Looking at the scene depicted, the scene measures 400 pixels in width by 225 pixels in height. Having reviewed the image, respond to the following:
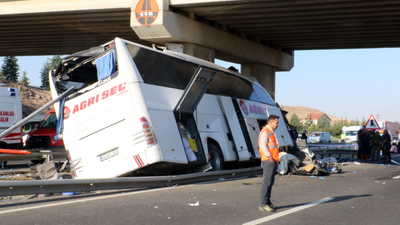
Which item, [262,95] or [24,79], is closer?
[262,95]

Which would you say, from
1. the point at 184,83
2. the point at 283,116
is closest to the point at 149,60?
the point at 184,83

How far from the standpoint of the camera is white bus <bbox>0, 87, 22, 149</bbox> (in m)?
18.5

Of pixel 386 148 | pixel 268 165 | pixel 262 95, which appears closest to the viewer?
pixel 268 165

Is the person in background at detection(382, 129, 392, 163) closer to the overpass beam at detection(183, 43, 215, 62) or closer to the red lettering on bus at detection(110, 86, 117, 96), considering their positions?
the overpass beam at detection(183, 43, 215, 62)

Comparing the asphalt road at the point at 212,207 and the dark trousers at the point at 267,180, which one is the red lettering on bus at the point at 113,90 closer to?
the asphalt road at the point at 212,207

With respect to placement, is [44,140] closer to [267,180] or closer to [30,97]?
[267,180]

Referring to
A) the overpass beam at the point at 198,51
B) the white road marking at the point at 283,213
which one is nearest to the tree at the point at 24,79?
the overpass beam at the point at 198,51

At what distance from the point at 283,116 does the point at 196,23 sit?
259 inches

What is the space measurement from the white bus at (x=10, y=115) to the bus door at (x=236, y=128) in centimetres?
995

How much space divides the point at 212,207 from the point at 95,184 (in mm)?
2622

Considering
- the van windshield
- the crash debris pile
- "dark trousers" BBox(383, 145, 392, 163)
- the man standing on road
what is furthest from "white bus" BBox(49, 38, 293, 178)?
"dark trousers" BBox(383, 145, 392, 163)

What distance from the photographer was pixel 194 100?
11.6m

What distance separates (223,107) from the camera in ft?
44.3

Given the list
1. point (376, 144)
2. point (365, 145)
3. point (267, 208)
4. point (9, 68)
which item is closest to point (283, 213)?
point (267, 208)
